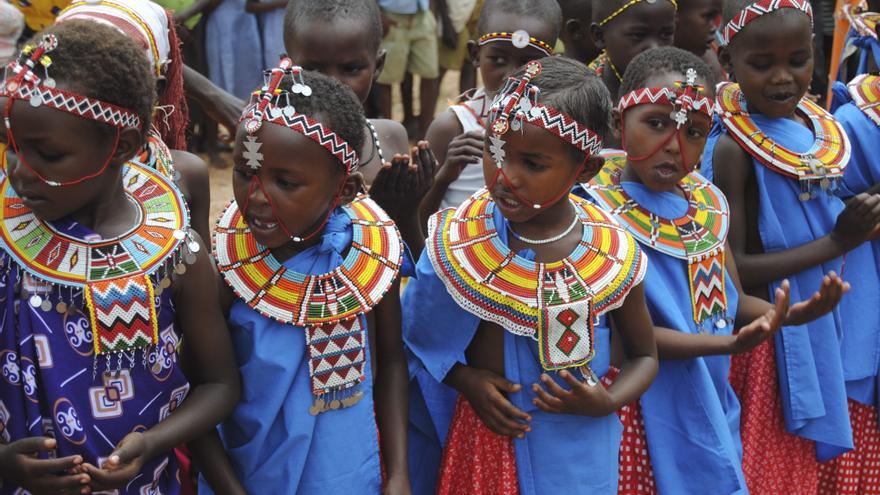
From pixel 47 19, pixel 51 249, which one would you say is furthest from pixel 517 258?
pixel 47 19

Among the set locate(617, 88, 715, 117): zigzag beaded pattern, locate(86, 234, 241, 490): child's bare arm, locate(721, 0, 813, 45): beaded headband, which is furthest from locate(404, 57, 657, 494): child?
locate(721, 0, 813, 45): beaded headband

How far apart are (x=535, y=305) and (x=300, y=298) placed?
632mm

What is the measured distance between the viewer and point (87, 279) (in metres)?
2.15

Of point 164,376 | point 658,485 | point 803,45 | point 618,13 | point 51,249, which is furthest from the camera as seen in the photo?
point 618,13

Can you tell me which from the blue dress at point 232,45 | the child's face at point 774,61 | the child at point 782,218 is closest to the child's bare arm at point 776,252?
the child at point 782,218

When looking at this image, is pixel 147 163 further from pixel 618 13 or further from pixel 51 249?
pixel 618 13

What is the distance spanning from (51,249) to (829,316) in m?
2.75

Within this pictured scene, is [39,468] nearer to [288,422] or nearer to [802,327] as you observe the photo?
[288,422]

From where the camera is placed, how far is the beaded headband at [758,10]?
339cm

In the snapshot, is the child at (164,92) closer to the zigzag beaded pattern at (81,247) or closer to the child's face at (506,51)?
the zigzag beaded pattern at (81,247)

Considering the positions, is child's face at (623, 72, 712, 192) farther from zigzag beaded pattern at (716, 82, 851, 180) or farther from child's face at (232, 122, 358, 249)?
child's face at (232, 122, 358, 249)

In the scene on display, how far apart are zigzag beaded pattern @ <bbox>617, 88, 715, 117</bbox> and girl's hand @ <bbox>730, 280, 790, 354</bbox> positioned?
2.06ft

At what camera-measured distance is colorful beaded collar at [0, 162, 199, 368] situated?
2133 millimetres

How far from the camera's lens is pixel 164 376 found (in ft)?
7.66
